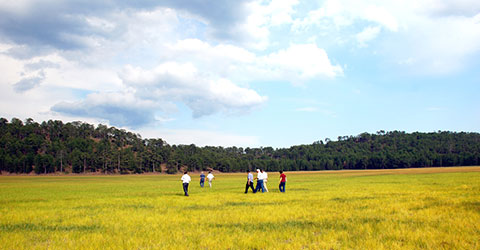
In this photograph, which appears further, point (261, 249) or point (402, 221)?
point (402, 221)

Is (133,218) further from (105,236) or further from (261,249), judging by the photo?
(261,249)

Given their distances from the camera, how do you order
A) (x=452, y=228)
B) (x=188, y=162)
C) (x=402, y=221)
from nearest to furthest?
(x=452, y=228) → (x=402, y=221) → (x=188, y=162)

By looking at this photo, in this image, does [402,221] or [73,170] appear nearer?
[402,221]

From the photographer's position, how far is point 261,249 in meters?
9.76

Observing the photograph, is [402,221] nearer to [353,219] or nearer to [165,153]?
[353,219]

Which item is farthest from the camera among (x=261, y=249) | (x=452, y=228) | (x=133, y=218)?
(x=133, y=218)

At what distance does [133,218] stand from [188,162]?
17180 cm

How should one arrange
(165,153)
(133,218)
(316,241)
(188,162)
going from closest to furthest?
(316,241) → (133,218) → (188,162) → (165,153)

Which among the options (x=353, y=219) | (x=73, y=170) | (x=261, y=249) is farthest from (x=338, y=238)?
(x=73, y=170)

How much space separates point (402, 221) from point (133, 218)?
470 inches

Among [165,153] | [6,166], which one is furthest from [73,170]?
[165,153]

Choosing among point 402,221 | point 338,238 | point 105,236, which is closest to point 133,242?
point 105,236

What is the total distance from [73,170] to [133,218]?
169251 mm

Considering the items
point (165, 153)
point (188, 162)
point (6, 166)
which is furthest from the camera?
point (165, 153)
